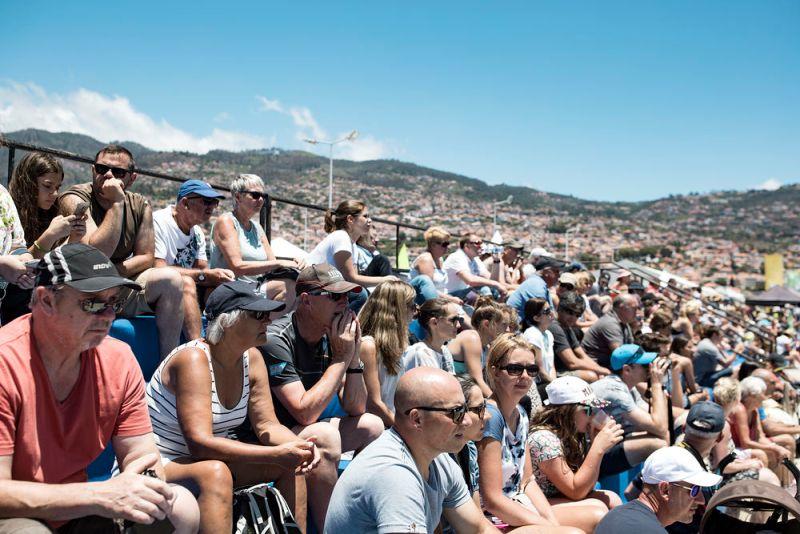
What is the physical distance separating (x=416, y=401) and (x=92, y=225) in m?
2.54

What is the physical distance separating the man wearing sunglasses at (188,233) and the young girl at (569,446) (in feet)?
7.50

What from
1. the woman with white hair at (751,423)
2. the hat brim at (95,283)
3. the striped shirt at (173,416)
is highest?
the hat brim at (95,283)

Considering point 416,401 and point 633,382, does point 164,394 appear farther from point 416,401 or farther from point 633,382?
point 633,382

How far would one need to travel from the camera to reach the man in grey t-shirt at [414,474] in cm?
244

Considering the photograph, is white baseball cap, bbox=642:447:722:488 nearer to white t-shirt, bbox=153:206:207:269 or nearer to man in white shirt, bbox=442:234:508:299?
white t-shirt, bbox=153:206:207:269

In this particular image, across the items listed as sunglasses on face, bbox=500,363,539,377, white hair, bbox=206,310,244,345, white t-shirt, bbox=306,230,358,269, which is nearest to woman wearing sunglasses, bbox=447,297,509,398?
sunglasses on face, bbox=500,363,539,377

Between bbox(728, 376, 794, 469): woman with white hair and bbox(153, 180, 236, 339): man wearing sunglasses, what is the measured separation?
18.2ft

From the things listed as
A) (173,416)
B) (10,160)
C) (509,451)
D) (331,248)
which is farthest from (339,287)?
(10,160)

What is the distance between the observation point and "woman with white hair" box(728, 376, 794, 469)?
719cm

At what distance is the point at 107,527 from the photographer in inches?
87.1

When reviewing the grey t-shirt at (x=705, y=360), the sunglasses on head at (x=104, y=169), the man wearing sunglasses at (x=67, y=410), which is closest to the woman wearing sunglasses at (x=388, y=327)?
the sunglasses on head at (x=104, y=169)

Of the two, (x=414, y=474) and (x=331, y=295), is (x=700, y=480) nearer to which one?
(x=414, y=474)

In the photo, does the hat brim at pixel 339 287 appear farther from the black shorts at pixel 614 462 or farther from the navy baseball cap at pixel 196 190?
the black shorts at pixel 614 462

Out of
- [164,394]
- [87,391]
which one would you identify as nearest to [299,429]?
[164,394]
